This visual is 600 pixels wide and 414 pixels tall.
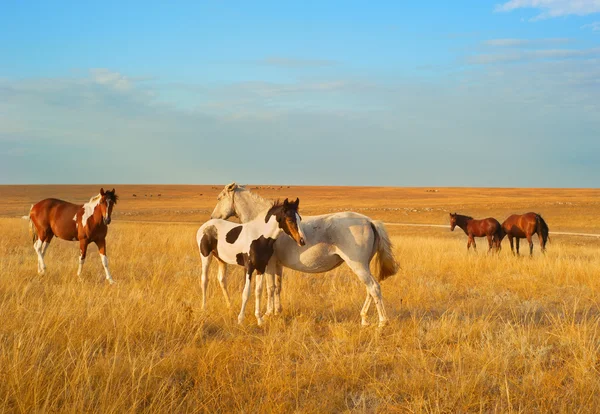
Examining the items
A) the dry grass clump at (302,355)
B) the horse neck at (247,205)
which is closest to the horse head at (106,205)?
the dry grass clump at (302,355)

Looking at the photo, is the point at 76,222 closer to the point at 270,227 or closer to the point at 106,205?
the point at 106,205

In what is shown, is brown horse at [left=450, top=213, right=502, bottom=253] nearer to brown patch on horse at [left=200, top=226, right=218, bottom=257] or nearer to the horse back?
brown patch on horse at [left=200, top=226, right=218, bottom=257]

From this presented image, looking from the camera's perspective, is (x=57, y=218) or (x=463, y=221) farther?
(x=463, y=221)

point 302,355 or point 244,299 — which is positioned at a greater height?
point 244,299

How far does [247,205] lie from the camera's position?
968 centimetres

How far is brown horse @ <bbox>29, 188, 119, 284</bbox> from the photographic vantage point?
11297 millimetres

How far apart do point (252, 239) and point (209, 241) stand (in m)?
1.26

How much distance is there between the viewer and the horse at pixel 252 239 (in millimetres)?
7043

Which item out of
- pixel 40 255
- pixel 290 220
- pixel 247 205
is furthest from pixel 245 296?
pixel 40 255

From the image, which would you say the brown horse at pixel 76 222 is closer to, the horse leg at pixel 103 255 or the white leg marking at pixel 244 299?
the horse leg at pixel 103 255

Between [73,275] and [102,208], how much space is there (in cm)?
182

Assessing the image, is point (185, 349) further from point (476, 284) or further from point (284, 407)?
point (476, 284)

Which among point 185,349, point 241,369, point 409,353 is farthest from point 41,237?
point 409,353

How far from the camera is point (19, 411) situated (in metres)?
4.06
